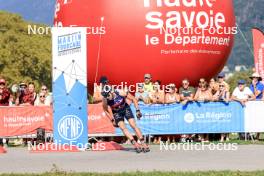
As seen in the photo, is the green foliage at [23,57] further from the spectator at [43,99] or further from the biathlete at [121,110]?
the biathlete at [121,110]

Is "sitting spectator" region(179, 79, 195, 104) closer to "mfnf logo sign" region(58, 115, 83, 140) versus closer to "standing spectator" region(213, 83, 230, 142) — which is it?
"standing spectator" region(213, 83, 230, 142)

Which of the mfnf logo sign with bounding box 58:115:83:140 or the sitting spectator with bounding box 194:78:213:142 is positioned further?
the sitting spectator with bounding box 194:78:213:142

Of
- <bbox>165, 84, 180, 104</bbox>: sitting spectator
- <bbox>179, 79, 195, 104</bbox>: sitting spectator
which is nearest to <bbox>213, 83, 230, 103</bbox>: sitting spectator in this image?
<bbox>179, 79, 195, 104</bbox>: sitting spectator

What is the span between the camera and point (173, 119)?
20.0 meters

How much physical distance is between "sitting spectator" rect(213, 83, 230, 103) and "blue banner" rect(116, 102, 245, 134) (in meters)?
0.26

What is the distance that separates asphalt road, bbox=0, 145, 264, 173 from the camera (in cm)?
1257

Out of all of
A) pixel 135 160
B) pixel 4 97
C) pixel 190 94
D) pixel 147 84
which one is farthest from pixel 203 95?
pixel 135 160

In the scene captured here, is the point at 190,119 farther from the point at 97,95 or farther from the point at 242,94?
the point at 97,95

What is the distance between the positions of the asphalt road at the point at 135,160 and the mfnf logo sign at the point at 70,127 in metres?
0.50

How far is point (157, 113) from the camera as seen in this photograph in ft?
65.5

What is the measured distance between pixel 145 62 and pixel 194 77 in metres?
1.64

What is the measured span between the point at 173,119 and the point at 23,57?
37756 millimetres

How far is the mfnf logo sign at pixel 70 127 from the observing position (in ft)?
54.0

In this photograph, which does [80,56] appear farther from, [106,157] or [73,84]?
[106,157]
